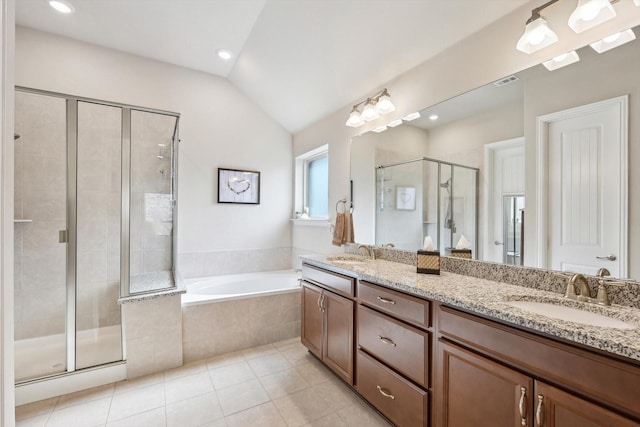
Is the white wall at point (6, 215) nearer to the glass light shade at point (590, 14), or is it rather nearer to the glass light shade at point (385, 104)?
the glass light shade at point (590, 14)

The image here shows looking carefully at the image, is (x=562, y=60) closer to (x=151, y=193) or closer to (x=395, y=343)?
(x=395, y=343)

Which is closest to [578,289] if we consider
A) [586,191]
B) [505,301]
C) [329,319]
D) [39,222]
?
[505,301]

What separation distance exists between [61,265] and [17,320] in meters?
0.59

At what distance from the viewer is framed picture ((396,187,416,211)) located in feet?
7.15

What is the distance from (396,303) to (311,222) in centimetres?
197

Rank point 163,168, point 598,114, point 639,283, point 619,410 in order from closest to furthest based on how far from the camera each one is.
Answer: point 619,410
point 639,283
point 598,114
point 163,168

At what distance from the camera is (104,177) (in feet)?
8.27

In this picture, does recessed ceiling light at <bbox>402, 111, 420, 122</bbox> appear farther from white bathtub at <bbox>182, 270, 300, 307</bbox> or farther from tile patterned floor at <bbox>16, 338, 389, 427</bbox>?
tile patterned floor at <bbox>16, 338, 389, 427</bbox>

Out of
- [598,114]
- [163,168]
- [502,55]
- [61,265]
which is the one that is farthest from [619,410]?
[61,265]

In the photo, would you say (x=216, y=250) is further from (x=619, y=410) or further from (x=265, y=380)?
(x=619, y=410)

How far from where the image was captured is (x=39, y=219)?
2527 mm

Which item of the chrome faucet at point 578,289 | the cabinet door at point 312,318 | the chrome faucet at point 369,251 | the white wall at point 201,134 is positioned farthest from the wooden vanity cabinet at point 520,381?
the white wall at point 201,134

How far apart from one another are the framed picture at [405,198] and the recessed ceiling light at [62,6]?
3.08 meters

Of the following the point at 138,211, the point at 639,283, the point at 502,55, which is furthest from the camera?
the point at 138,211
